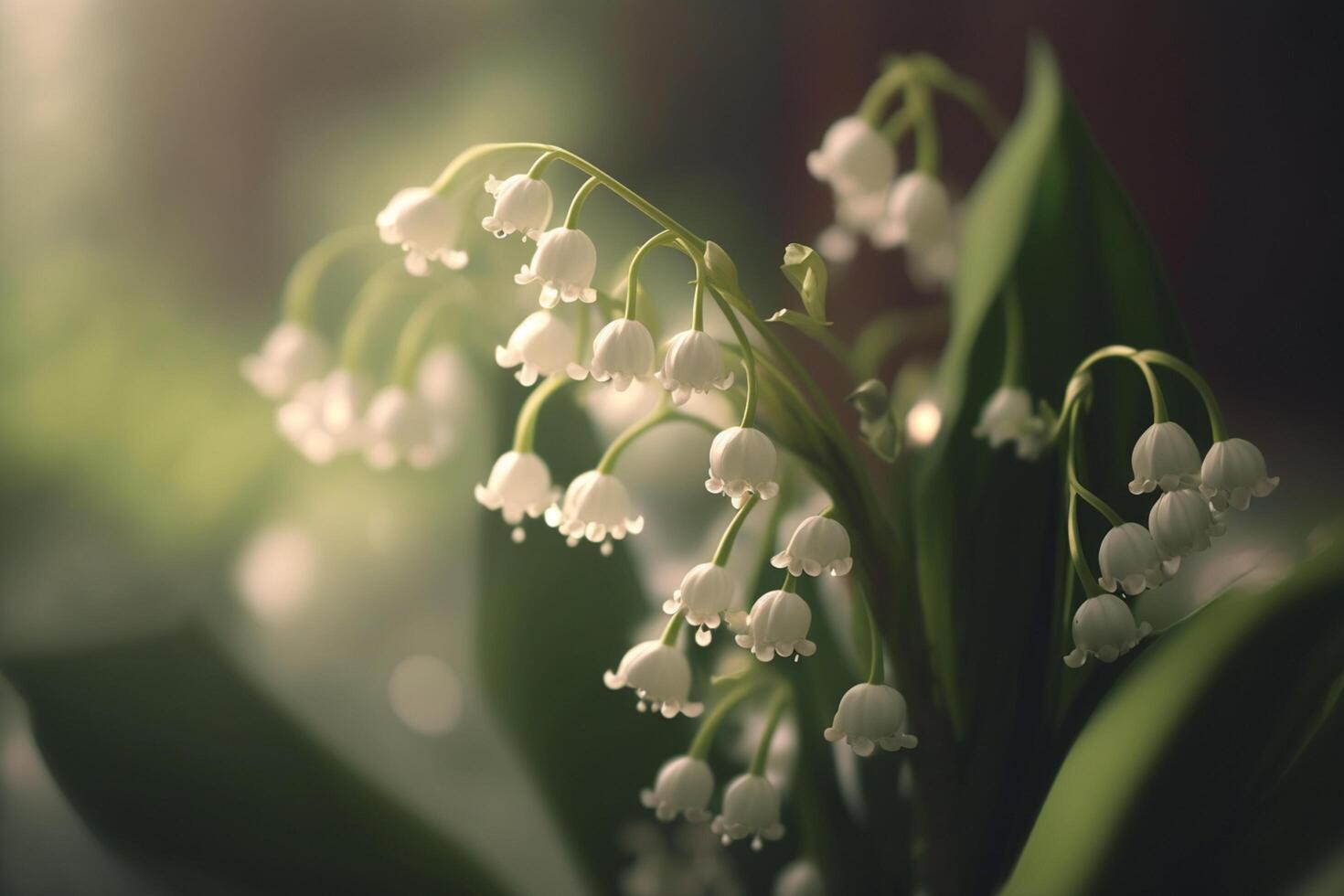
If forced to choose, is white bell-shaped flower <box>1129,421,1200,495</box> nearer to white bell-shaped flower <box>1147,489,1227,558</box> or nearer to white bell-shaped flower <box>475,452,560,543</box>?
Result: white bell-shaped flower <box>1147,489,1227,558</box>

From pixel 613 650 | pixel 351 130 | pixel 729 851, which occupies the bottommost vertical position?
pixel 729 851

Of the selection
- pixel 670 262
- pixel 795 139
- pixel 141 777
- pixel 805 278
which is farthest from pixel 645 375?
pixel 795 139

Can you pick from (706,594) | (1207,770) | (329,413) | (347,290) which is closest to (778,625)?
(706,594)

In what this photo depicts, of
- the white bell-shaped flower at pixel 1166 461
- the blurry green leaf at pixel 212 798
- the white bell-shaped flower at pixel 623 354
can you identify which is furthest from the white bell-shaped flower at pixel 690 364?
the blurry green leaf at pixel 212 798

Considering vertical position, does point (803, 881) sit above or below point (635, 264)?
below

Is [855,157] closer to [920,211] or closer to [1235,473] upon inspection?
[920,211]

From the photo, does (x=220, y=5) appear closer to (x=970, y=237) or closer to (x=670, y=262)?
(x=670, y=262)

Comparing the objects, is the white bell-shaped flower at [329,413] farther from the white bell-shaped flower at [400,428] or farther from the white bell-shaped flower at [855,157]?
the white bell-shaped flower at [855,157]
